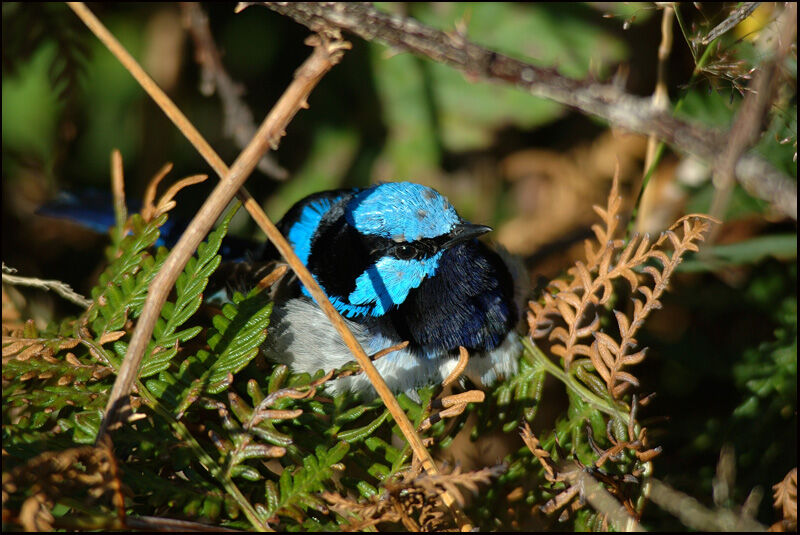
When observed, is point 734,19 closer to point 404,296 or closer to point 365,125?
point 404,296

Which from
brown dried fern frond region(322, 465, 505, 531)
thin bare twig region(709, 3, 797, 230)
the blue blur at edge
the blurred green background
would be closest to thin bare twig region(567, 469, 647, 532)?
brown dried fern frond region(322, 465, 505, 531)

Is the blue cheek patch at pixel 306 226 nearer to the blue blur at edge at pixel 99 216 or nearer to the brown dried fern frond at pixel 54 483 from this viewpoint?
the blue blur at edge at pixel 99 216

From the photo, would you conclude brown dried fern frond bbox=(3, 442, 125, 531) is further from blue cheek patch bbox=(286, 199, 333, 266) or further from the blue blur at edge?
the blue blur at edge

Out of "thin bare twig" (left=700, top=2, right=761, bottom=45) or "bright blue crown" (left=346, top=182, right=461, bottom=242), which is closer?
"thin bare twig" (left=700, top=2, right=761, bottom=45)

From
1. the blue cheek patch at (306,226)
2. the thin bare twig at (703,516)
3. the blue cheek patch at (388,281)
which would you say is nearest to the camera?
the thin bare twig at (703,516)

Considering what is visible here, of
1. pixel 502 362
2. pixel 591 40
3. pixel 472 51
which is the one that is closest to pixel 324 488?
pixel 502 362

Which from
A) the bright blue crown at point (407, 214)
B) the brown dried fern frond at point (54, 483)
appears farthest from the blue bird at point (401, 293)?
the brown dried fern frond at point (54, 483)

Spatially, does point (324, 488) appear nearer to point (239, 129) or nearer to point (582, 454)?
point (582, 454)

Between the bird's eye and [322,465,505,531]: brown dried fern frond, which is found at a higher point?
the bird's eye
